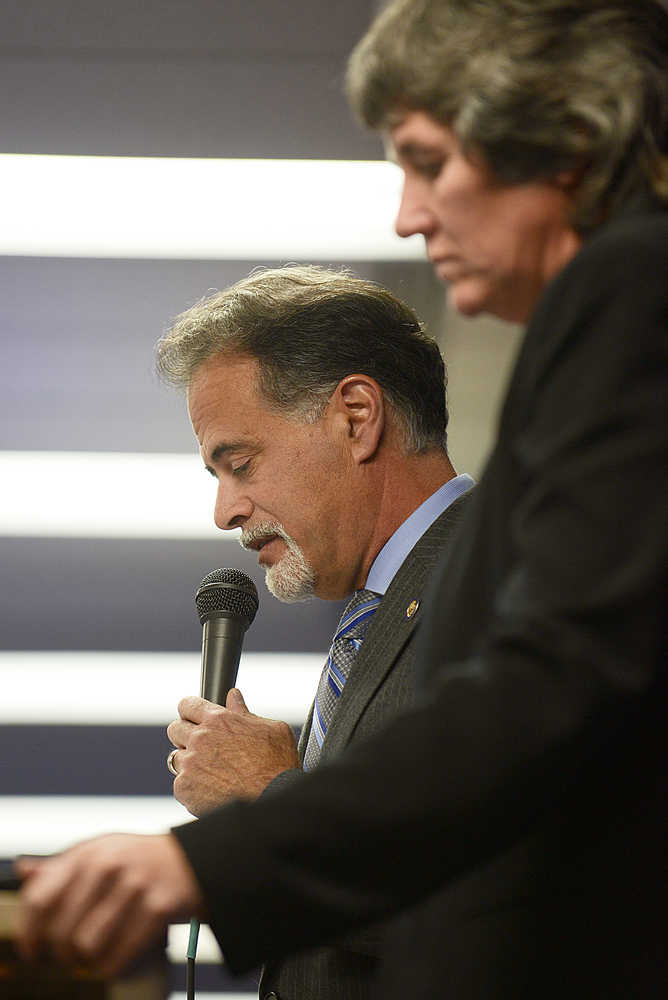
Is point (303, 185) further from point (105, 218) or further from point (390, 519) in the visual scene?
point (390, 519)

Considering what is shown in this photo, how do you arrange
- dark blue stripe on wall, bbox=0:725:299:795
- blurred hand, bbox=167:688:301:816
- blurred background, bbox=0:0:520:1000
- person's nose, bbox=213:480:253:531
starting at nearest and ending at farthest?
blurred hand, bbox=167:688:301:816, person's nose, bbox=213:480:253:531, blurred background, bbox=0:0:520:1000, dark blue stripe on wall, bbox=0:725:299:795

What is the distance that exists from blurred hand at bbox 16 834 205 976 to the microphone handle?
3.86ft

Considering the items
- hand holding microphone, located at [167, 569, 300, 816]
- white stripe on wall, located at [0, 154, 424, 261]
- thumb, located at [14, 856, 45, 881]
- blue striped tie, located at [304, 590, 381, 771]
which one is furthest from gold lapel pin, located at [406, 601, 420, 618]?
white stripe on wall, located at [0, 154, 424, 261]

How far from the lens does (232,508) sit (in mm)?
1994

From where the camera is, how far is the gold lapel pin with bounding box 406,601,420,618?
1.58 metres

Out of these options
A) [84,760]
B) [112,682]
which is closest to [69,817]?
[84,760]

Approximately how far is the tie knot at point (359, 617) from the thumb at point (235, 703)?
0.18 m

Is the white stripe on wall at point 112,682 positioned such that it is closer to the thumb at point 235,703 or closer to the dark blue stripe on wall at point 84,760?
the dark blue stripe on wall at point 84,760

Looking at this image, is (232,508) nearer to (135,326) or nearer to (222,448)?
(222,448)

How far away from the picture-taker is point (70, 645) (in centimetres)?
304

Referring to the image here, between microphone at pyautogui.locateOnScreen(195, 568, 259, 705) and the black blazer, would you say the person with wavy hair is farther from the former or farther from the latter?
microphone at pyautogui.locateOnScreen(195, 568, 259, 705)

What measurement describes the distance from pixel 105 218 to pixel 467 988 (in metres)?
2.04

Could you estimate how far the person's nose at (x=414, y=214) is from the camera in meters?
0.90

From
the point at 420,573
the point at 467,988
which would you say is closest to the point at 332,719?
the point at 420,573
